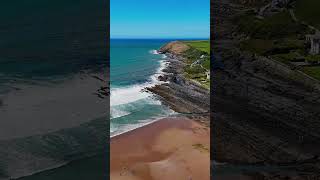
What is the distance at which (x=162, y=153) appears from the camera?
42.0 feet

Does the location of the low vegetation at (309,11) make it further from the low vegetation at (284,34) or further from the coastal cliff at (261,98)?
the coastal cliff at (261,98)

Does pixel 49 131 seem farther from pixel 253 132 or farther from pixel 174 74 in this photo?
pixel 174 74

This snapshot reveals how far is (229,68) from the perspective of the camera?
891 inches

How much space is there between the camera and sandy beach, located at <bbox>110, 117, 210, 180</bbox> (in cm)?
1107

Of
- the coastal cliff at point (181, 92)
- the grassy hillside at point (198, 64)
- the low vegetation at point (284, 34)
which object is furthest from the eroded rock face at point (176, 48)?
the low vegetation at point (284, 34)

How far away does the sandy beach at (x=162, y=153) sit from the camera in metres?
11.1

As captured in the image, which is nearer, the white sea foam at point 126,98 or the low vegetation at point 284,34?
the white sea foam at point 126,98

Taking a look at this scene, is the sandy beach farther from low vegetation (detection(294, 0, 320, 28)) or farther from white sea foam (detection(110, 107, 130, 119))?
low vegetation (detection(294, 0, 320, 28))

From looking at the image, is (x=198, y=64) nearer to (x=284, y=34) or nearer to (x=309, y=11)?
(x=284, y=34)

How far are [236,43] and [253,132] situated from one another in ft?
35.9

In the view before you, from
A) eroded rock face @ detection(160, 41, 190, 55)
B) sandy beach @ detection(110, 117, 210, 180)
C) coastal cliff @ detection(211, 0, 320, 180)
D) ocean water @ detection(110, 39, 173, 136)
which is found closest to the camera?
A: sandy beach @ detection(110, 117, 210, 180)

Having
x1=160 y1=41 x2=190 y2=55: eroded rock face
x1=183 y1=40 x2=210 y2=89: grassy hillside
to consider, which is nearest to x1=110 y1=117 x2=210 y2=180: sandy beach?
x1=183 y1=40 x2=210 y2=89: grassy hillside

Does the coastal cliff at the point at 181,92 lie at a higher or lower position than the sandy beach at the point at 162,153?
higher

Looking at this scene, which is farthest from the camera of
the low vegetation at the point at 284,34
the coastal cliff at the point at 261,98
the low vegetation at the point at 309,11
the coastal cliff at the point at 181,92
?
the low vegetation at the point at 309,11
